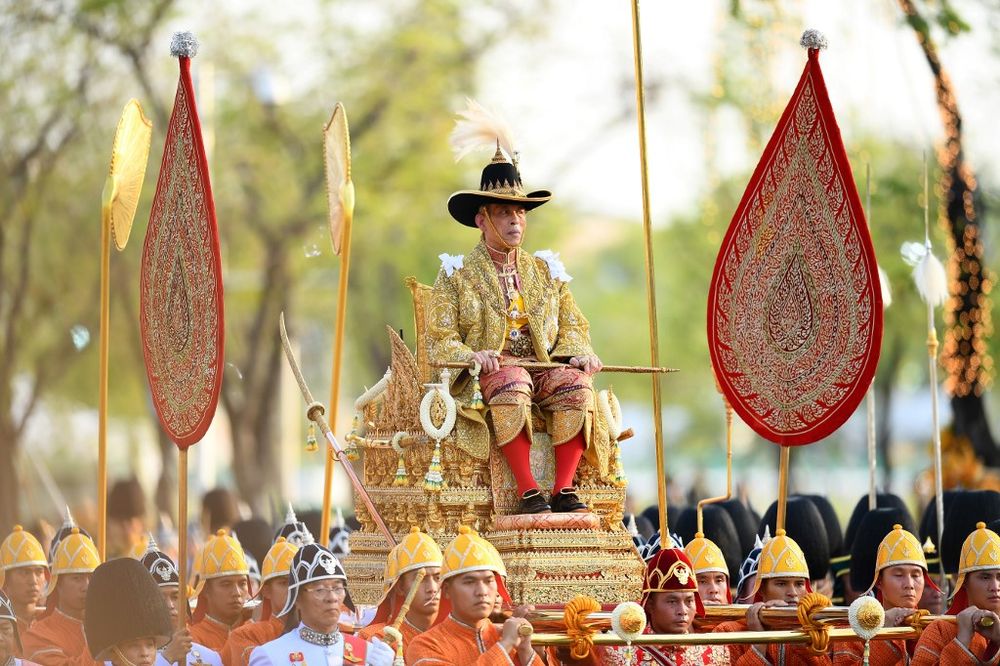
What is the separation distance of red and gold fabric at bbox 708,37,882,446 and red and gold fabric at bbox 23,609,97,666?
4442mm

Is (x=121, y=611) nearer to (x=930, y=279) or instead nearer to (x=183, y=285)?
(x=183, y=285)

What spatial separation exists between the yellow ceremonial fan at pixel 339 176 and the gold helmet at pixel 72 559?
258 cm

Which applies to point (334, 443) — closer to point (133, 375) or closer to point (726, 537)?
point (726, 537)

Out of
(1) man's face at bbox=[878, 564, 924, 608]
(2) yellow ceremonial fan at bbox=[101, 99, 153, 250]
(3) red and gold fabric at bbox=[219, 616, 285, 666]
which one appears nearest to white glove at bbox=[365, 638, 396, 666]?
(3) red and gold fabric at bbox=[219, 616, 285, 666]

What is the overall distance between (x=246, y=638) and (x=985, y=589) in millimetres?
4295

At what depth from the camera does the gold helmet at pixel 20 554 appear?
13.0m

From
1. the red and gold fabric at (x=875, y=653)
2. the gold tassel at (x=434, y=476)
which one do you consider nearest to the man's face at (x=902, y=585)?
the red and gold fabric at (x=875, y=653)

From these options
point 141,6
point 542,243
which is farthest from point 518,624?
point 542,243

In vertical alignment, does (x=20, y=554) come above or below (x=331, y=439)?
below

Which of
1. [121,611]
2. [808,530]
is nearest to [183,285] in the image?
[121,611]

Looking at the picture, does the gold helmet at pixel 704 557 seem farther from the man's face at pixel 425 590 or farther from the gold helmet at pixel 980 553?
the man's face at pixel 425 590

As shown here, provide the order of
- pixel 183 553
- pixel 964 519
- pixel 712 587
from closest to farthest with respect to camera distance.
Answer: pixel 183 553, pixel 712 587, pixel 964 519

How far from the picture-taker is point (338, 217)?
13.6 m

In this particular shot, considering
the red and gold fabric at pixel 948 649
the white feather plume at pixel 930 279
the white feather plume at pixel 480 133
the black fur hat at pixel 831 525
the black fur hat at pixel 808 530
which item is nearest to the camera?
the red and gold fabric at pixel 948 649
